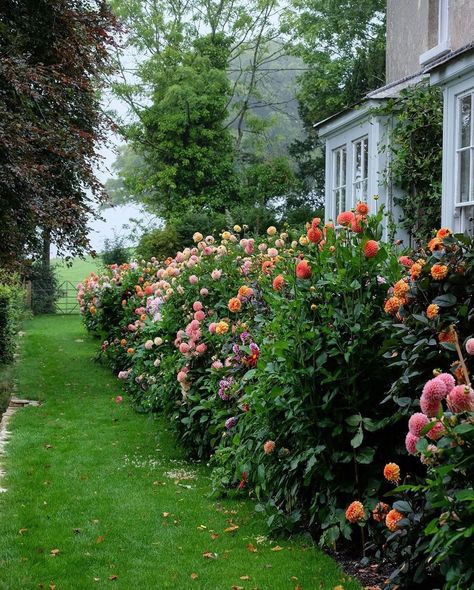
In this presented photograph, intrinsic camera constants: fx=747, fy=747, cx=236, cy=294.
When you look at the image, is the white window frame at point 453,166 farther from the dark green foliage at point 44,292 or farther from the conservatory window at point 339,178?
the dark green foliage at point 44,292

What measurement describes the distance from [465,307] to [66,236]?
29.8ft

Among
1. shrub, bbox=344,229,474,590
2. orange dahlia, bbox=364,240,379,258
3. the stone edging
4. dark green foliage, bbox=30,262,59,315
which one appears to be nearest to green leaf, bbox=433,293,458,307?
shrub, bbox=344,229,474,590

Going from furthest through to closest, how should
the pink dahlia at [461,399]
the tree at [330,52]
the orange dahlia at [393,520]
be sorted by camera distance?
the tree at [330,52] → the orange dahlia at [393,520] → the pink dahlia at [461,399]

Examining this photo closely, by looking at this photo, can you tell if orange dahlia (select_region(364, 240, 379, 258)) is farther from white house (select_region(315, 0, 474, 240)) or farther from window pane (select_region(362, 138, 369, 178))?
window pane (select_region(362, 138, 369, 178))

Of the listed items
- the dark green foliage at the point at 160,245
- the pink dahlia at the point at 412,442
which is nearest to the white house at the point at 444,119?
the pink dahlia at the point at 412,442

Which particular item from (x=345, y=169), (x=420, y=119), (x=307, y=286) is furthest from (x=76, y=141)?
(x=307, y=286)

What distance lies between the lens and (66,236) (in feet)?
38.0

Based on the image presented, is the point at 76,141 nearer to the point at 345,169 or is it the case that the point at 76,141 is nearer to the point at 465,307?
the point at 345,169

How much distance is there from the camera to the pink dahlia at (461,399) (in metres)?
2.32

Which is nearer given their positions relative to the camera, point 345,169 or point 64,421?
point 64,421

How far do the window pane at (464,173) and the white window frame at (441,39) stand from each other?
3667mm

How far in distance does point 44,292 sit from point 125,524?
23222 mm

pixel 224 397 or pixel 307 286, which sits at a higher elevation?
pixel 307 286

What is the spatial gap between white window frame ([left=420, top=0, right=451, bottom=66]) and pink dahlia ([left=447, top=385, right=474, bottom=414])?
32.1 feet
